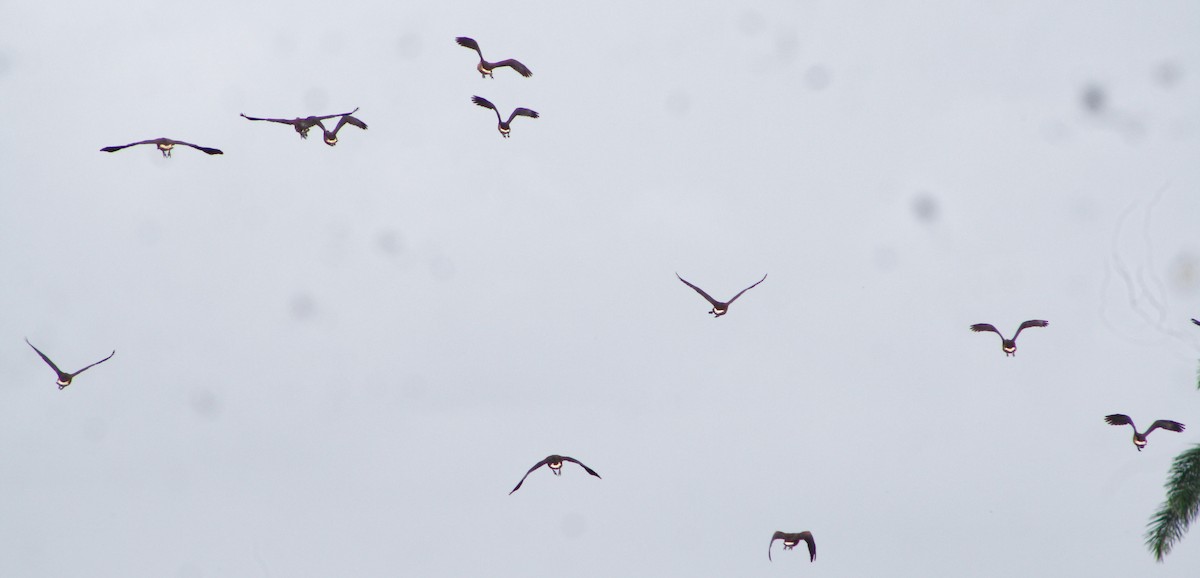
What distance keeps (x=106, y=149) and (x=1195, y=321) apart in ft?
82.2

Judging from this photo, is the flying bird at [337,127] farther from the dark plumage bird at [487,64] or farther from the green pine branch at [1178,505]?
the green pine branch at [1178,505]

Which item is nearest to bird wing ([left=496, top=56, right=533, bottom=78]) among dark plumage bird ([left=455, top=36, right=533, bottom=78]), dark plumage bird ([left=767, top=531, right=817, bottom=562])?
dark plumage bird ([left=455, top=36, right=533, bottom=78])

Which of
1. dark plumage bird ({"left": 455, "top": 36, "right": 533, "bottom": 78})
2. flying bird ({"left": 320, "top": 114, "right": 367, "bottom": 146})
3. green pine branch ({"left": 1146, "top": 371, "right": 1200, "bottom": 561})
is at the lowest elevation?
flying bird ({"left": 320, "top": 114, "right": 367, "bottom": 146})

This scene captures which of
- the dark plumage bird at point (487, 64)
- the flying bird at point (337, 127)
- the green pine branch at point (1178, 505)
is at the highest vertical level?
the green pine branch at point (1178, 505)

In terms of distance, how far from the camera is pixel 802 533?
4138 cm

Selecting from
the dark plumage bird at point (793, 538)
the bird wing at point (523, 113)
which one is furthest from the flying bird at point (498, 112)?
the dark plumage bird at point (793, 538)

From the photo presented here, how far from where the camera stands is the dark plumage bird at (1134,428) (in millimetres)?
44188

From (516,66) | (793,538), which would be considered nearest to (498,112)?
(516,66)

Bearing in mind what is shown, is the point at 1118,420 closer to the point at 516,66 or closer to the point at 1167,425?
the point at 1167,425

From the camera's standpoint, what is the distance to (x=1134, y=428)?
44344mm

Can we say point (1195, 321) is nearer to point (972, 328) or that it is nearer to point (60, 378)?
point (972, 328)

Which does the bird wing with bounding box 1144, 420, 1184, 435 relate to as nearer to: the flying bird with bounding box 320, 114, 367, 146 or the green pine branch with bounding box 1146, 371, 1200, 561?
the green pine branch with bounding box 1146, 371, 1200, 561

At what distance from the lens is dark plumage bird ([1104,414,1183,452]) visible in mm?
44188

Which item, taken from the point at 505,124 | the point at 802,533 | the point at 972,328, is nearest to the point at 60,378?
the point at 505,124
